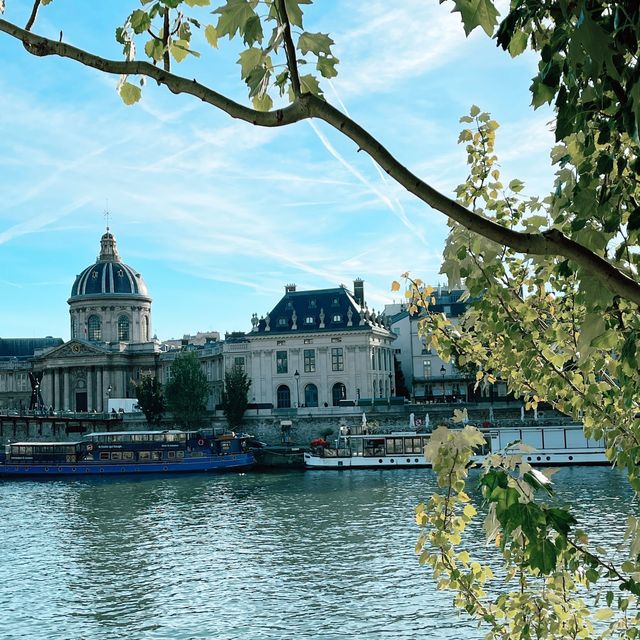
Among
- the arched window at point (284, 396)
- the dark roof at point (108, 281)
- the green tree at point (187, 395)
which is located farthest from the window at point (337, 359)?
the dark roof at point (108, 281)

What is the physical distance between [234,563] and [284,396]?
60.1m

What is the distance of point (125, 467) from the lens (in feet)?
215

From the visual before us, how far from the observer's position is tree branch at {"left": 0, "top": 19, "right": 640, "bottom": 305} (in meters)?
3.08

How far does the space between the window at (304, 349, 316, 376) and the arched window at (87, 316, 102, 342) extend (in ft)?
135

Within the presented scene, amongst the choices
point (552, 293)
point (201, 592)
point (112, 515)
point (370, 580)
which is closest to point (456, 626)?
point (370, 580)

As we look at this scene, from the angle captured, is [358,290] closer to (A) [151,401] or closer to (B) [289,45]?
(A) [151,401]

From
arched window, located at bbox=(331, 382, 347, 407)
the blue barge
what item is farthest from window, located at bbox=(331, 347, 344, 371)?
the blue barge

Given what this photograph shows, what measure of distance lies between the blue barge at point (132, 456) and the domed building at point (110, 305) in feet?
165

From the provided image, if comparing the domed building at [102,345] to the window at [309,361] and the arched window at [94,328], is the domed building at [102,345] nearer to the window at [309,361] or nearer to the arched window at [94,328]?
the arched window at [94,328]

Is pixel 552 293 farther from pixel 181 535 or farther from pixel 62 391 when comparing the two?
pixel 62 391

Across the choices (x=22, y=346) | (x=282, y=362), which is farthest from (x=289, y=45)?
(x=22, y=346)

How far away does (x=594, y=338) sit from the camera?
3.60m

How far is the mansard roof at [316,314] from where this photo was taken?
8706 cm

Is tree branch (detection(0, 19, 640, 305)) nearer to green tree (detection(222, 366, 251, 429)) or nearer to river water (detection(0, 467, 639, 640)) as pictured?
river water (detection(0, 467, 639, 640))
